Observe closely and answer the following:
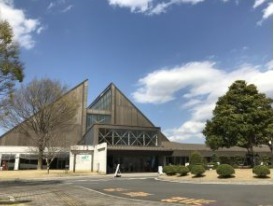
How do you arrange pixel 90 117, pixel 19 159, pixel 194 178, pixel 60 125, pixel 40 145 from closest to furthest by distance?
pixel 194 178 → pixel 40 145 → pixel 60 125 → pixel 19 159 → pixel 90 117

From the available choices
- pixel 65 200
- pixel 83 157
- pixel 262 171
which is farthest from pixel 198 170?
pixel 83 157

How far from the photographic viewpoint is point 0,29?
21203 millimetres

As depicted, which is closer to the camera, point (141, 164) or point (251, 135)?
point (251, 135)

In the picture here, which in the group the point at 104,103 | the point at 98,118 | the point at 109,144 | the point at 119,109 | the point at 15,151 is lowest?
the point at 15,151

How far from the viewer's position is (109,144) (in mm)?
46469

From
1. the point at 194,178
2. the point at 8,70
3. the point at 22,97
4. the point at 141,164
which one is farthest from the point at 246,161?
the point at 22,97

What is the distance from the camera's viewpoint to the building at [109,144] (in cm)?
4697

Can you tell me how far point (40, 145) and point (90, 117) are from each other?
57.9 feet

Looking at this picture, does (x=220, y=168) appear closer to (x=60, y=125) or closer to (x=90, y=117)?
(x=60, y=125)

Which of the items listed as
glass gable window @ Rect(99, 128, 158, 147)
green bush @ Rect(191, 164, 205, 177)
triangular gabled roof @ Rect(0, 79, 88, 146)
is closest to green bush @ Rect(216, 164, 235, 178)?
green bush @ Rect(191, 164, 205, 177)

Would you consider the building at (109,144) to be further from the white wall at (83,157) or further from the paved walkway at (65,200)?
the paved walkway at (65,200)

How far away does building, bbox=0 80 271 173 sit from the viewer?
47.0 m

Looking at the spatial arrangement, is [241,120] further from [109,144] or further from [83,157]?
[83,157]

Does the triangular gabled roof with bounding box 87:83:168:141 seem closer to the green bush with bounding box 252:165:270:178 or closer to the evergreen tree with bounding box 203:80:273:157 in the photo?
the evergreen tree with bounding box 203:80:273:157
